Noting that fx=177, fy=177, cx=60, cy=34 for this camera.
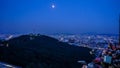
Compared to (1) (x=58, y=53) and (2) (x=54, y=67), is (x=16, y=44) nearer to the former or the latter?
(1) (x=58, y=53)

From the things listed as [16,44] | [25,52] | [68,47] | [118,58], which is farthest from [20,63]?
[118,58]

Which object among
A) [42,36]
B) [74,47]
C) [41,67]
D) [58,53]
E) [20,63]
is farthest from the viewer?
[42,36]

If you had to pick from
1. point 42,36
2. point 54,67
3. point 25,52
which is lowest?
point 54,67

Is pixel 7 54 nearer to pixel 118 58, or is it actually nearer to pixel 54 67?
pixel 54 67

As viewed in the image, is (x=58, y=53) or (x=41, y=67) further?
(x=58, y=53)

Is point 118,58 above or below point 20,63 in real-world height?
above

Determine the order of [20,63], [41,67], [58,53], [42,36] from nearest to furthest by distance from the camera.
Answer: [41,67]
[20,63]
[58,53]
[42,36]

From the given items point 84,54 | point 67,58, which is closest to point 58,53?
point 67,58
